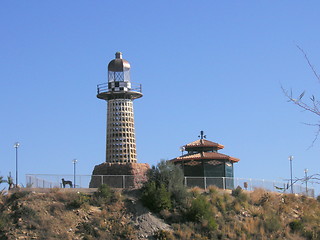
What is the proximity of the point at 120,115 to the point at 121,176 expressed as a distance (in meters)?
10.8

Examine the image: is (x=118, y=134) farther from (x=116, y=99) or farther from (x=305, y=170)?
(x=305, y=170)

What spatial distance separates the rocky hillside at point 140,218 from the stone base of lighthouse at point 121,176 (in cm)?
219

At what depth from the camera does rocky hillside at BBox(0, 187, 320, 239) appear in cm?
4191

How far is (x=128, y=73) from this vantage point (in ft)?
200

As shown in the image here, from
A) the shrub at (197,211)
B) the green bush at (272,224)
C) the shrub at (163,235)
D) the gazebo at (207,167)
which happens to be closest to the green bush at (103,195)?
the shrub at (163,235)

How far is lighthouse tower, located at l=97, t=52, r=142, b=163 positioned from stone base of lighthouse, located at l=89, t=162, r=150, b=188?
5.57 meters

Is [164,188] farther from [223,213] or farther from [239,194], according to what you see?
[239,194]

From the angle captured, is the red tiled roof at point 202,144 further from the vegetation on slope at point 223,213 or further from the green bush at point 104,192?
A: the green bush at point 104,192

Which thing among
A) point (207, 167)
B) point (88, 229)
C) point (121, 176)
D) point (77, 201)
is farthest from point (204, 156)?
point (88, 229)

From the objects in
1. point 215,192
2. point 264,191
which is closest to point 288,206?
point 264,191

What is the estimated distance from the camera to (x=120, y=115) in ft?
197

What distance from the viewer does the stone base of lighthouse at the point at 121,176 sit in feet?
163

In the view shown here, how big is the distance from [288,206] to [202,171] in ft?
24.2

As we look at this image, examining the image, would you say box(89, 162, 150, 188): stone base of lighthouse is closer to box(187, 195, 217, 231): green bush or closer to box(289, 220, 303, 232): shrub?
box(187, 195, 217, 231): green bush
